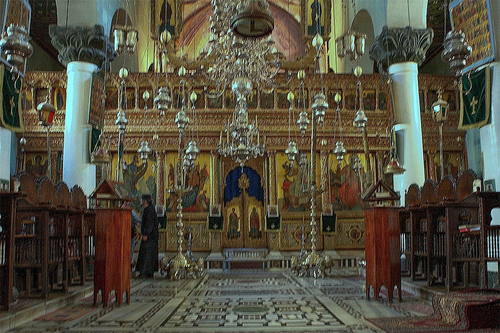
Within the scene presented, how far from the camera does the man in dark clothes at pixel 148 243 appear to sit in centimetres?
910

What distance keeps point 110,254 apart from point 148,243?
3.62 metres

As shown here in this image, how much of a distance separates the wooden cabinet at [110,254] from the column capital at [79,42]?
23.7 ft

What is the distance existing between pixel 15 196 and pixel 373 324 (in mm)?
3541

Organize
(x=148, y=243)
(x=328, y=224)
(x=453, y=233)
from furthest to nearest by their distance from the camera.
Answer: (x=328, y=224) < (x=148, y=243) < (x=453, y=233)

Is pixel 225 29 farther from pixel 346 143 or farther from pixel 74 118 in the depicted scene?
pixel 346 143

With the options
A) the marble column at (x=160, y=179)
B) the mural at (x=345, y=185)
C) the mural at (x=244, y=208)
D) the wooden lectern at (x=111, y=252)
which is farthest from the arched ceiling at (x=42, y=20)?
the wooden lectern at (x=111, y=252)

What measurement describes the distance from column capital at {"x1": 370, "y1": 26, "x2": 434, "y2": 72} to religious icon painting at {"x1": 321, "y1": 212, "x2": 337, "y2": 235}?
4.03m

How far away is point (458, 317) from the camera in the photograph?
4191 millimetres

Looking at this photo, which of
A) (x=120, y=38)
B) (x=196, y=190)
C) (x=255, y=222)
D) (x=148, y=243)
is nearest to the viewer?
(x=120, y=38)

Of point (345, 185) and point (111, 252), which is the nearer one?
point (111, 252)

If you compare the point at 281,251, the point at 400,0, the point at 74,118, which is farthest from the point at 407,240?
the point at 74,118

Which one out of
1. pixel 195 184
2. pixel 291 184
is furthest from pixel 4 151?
pixel 291 184

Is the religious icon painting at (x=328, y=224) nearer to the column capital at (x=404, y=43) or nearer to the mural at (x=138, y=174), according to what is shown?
the column capital at (x=404, y=43)

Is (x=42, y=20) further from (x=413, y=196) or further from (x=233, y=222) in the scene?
(x=413, y=196)
